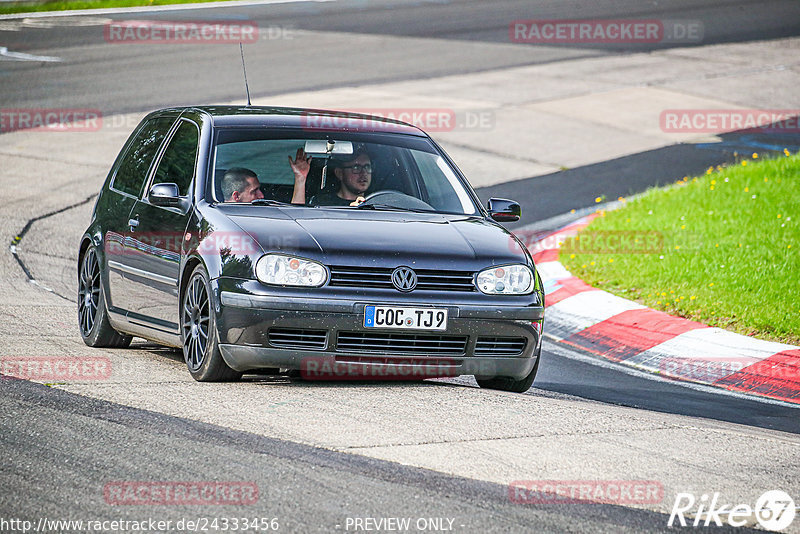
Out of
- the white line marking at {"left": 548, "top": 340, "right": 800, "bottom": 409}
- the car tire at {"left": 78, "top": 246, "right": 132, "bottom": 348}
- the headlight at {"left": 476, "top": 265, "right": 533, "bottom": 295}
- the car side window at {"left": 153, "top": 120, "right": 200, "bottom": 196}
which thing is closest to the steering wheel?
the headlight at {"left": 476, "top": 265, "right": 533, "bottom": 295}

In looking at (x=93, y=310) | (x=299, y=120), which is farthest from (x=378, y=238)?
(x=93, y=310)

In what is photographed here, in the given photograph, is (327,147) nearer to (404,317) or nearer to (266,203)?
(266,203)

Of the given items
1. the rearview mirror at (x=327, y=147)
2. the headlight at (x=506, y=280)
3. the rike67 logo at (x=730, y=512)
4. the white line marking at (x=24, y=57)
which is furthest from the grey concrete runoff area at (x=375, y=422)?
the white line marking at (x=24, y=57)

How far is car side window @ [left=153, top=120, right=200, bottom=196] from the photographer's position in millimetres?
7919

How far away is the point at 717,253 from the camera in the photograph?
11.7m

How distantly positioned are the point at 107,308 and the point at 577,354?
11.4ft

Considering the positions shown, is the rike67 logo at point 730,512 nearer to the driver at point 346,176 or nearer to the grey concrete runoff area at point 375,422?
the grey concrete runoff area at point 375,422

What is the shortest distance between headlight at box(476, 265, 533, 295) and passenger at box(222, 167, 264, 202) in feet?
5.22

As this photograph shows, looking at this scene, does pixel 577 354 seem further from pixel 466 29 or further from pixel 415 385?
pixel 466 29

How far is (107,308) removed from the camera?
27.9 ft

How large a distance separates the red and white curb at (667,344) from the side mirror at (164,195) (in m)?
3.61

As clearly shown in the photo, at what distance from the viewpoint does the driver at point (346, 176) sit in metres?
7.82

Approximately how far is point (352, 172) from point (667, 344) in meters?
2.92

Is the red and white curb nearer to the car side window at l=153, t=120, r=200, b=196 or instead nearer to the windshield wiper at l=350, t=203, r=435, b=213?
the windshield wiper at l=350, t=203, r=435, b=213
